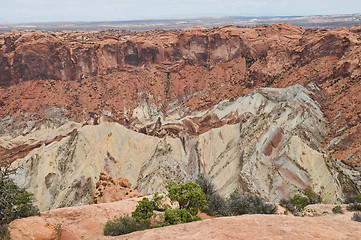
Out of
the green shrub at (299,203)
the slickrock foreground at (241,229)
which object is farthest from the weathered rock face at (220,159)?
the slickrock foreground at (241,229)

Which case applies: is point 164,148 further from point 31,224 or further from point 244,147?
point 31,224

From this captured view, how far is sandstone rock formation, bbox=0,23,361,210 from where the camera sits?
3722cm

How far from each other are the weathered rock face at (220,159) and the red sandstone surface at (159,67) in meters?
11.7

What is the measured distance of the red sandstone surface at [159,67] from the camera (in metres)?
62.2

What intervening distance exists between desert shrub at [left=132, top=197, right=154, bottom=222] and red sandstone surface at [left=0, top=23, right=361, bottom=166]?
45912mm

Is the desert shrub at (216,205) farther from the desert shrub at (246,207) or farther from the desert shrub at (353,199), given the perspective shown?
the desert shrub at (353,199)

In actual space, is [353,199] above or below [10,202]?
below

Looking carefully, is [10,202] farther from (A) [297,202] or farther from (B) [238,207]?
(A) [297,202]

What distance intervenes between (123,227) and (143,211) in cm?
212

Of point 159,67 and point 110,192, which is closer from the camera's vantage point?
point 110,192

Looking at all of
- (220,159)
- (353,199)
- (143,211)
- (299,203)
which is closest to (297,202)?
(299,203)

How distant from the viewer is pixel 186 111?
216 ft

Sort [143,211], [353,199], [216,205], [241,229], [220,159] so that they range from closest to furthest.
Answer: [241,229] < [143,211] < [216,205] < [353,199] < [220,159]

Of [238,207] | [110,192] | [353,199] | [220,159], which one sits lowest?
[220,159]
